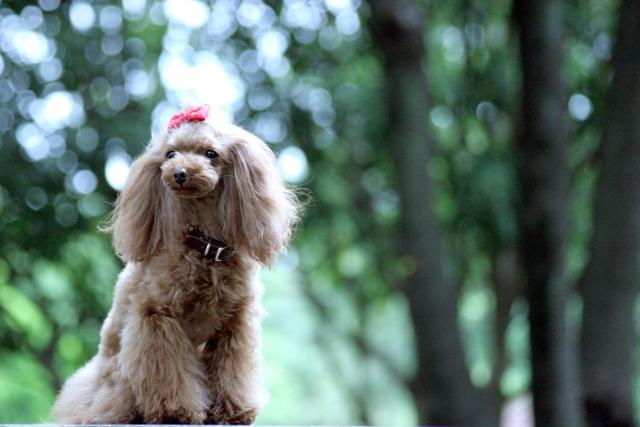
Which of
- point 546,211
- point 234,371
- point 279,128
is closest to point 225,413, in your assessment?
point 234,371

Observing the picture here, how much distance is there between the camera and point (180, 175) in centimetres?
338

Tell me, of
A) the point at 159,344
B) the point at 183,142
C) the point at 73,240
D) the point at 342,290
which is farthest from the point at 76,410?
the point at 342,290

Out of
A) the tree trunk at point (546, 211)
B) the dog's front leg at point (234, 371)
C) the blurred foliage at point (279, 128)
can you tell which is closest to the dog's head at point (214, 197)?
the dog's front leg at point (234, 371)

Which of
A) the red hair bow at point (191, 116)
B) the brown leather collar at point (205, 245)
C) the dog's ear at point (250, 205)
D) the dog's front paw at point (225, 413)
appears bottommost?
the dog's front paw at point (225, 413)

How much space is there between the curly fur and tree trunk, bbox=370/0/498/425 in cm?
188

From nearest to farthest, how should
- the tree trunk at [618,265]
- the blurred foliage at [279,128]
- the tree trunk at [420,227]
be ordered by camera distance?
the tree trunk at [420,227]
the tree trunk at [618,265]
the blurred foliage at [279,128]

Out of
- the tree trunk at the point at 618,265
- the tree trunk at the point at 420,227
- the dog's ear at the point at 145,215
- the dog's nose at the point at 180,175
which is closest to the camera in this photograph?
the dog's nose at the point at 180,175

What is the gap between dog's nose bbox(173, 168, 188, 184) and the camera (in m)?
3.38

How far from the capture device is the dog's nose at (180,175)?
11.1 ft

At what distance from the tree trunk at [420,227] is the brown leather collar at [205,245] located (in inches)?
81.0

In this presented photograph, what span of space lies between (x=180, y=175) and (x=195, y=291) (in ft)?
1.38

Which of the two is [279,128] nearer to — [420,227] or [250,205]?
[420,227]

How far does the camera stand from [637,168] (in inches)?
224

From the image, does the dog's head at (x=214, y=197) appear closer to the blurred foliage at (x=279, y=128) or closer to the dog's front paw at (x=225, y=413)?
the dog's front paw at (x=225, y=413)
